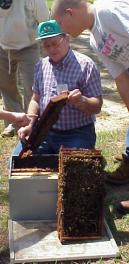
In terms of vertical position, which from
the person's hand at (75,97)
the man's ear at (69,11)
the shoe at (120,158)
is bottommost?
the shoe at (120,158)

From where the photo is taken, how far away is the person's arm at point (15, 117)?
388cm

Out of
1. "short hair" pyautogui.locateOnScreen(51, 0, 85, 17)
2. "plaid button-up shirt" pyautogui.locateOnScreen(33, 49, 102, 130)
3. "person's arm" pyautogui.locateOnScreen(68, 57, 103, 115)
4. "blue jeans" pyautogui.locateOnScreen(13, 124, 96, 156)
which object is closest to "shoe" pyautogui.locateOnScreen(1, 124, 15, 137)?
"blue jeans" pyautogui.locateOnScreen(13, 124, 96, 156)

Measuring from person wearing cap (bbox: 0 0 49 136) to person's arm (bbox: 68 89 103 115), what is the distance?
1650mm

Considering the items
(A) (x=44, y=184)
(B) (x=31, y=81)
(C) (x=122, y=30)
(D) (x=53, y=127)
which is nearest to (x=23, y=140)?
(D) (x=53, y=127)

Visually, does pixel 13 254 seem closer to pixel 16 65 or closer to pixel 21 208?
pixel 21 208

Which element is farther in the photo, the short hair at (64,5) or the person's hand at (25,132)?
the person's hand at (25,132)

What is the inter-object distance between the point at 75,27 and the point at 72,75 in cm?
42

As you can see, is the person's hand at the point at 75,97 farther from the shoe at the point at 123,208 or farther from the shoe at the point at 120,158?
the shoe at the point at 120,158

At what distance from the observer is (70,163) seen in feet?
11.0

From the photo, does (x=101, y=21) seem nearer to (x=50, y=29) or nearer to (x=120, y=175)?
(x=50, y=29)

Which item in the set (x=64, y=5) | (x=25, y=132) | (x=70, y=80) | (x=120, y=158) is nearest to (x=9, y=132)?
(x=120, y=158)

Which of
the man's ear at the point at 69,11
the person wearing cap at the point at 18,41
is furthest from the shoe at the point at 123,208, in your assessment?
the person wearing cap at the point at 18,41

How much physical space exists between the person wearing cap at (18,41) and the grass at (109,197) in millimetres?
562

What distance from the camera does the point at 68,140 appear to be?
4.10 m
